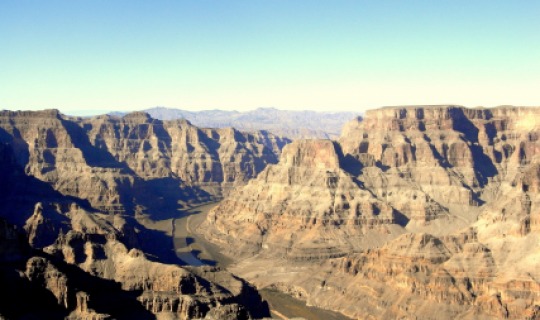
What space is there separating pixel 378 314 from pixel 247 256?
65.4 metres

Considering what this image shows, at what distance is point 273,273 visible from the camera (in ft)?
539

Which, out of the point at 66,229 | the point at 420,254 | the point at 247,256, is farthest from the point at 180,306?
the point at 247,256

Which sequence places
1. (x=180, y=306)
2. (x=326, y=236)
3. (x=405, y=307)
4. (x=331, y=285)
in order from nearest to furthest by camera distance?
(x=180, y=306) → (x=405, y=307) → (x=331, y=285) → (x=326, y=236)

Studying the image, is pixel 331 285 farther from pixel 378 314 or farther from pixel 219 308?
pixel 219 308

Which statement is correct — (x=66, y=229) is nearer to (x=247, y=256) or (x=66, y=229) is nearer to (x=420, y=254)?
(x=247, y=256)

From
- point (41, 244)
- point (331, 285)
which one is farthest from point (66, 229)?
point (331, 285)

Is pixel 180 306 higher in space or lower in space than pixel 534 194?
lower

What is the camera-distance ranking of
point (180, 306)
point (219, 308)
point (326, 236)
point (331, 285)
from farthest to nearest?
1. point (326, 236)
2. point (331, 285)
3. point (180, 306)
4. point (219, 308)

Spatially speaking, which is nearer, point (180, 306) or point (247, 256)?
point (180, 306)

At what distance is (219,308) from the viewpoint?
290ft

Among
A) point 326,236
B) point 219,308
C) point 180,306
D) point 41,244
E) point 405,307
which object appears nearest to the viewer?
point 219,308

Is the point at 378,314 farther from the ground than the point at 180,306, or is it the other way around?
the point at 180,306

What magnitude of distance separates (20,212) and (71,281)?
10332 centimetres

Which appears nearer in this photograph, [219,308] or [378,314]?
[219,308]
